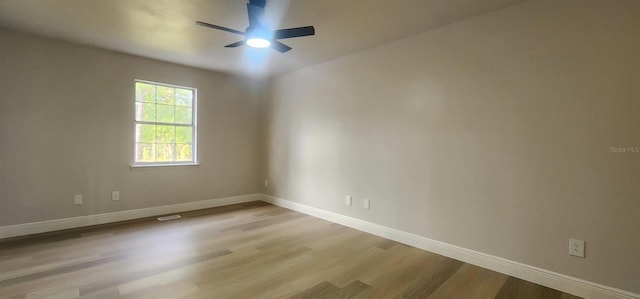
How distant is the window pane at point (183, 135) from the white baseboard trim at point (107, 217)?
102cm

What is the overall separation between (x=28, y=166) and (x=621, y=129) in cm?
576

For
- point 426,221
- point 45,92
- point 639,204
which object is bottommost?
point 426,221

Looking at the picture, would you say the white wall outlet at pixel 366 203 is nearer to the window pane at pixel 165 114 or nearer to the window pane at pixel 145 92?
the window pane at pixel 165 114

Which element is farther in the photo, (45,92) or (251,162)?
(251,162)

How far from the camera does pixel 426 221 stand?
10.5 ft

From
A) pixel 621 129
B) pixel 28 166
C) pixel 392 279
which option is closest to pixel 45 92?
pixel 28 166

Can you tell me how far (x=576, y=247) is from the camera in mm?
2271

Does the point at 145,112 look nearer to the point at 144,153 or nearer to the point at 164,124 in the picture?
the point at 164,124

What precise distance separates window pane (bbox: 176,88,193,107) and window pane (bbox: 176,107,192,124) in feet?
0.26

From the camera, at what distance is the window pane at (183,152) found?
471 cm

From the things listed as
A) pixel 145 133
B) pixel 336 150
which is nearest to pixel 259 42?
pixel 336 150

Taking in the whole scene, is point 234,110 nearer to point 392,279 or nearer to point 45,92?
point 45,92

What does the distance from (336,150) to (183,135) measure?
252cm

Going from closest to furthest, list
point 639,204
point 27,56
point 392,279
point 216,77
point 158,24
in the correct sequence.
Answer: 1. point 639,204
2. point 392,279
3. point 158,24
4. point 27,56
5. point 216,77
